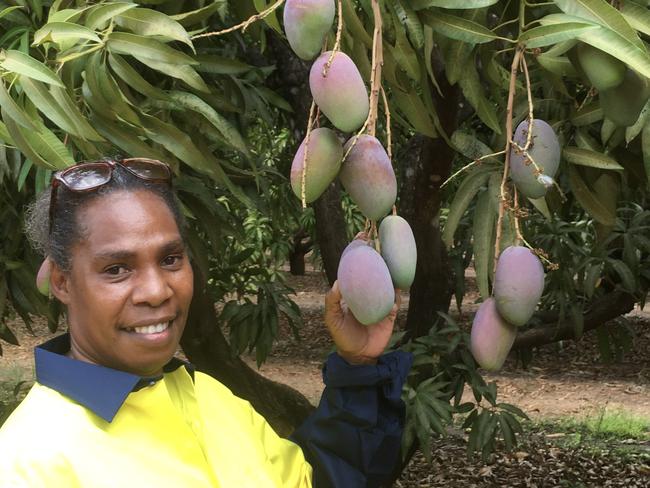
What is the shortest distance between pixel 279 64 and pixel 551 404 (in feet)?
13.2

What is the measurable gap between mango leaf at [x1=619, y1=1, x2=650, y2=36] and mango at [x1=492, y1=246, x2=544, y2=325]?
0.27m

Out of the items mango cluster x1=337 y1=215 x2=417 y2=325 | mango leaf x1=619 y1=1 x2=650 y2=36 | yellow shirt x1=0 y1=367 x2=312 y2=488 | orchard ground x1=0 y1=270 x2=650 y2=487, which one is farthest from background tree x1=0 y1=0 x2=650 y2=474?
orchard ground x1=0 y1=270 x2=650 y2=487

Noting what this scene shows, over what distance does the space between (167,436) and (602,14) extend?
0.65m

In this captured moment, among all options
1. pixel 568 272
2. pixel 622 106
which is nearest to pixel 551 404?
pixel 568 272

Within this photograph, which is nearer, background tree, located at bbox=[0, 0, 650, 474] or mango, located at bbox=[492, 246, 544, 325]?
mango, located at bbox=[492, 246, 544, 325]

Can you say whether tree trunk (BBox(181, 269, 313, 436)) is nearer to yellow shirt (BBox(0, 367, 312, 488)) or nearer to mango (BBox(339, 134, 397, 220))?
yellow shirt (BBox(0, 367, 312, 488))

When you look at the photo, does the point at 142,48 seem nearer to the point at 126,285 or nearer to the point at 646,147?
the point at 126,285

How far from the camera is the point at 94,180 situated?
3.50 feet

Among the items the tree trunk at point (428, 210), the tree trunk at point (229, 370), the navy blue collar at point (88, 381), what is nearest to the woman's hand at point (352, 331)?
the navy blue collar at point (88, 381)

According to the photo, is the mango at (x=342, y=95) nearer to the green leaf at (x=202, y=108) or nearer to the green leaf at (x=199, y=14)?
the green leaf at (x=199, y=14)

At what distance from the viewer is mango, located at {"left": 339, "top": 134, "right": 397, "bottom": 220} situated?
2.83ft

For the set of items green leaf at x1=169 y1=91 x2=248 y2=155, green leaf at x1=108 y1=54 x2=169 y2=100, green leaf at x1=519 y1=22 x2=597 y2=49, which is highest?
green leaf at x1=519 y1=22 x2=597 y2=49

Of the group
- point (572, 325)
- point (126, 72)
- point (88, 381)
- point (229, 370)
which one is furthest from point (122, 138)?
point (572, 325)

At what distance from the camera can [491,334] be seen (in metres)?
0.97
